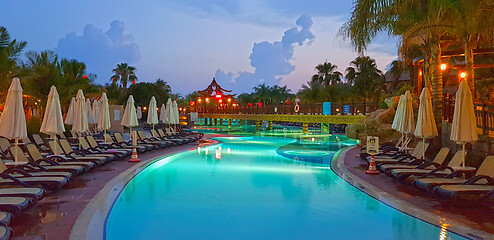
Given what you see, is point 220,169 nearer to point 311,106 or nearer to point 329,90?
point 311,106

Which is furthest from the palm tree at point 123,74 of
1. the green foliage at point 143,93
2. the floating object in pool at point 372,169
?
the floating object in pool at point 372,169

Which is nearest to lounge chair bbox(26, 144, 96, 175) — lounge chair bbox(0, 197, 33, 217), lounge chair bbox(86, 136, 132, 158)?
lounge chair bbox(86, 136, 132, 158)

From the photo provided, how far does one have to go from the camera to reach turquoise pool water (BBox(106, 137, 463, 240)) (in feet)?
22.0

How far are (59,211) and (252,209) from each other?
11.4 feet

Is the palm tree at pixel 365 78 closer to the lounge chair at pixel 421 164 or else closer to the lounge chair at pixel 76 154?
the lounge chair at pixel 421 164

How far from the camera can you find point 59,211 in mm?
7047

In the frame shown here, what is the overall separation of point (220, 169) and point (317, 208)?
5.85 meters

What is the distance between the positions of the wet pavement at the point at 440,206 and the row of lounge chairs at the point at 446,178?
6.3 inches

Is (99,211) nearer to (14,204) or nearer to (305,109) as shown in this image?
(14,204)

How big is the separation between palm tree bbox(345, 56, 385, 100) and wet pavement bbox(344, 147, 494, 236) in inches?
1424

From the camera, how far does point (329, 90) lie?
151ft

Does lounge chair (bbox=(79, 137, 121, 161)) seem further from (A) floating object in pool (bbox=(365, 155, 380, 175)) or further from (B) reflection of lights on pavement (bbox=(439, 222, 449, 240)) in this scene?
(B) reflection of lights on pavement (bbox=(439, 222, 449, 240))

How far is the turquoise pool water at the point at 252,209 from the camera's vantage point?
671cm

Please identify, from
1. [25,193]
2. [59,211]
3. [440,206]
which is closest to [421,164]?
[440,206]
